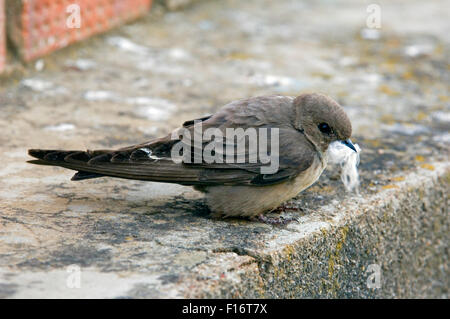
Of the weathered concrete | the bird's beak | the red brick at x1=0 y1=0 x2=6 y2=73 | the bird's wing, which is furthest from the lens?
the red brick at x1=0 y1=0 x2=6 y2=73

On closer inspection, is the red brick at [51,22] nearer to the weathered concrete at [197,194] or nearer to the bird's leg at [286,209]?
the weathered concrete at [197,194]

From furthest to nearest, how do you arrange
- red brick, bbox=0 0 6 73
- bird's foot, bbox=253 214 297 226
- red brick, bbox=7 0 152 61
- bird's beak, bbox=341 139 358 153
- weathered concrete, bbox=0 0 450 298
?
red brick, bbox=7 0 152 61 < red brick, bbox=0 0 6 73 < bird's beak, bbox=341 139 358 153 < bird's foot, bbox=253 214 297 226 < weathered concrete, bbox=0 0 450 298

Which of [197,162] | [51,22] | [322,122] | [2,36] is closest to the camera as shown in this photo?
[197,162]

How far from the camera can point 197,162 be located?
2961 millimetres

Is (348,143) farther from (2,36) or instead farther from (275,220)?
(2,36)

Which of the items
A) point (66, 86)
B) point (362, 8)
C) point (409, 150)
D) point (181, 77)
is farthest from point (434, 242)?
point (362, 8)

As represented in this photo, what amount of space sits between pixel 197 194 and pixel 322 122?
684mm

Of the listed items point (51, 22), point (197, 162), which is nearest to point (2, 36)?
point (51, 22)

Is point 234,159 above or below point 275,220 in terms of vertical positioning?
above

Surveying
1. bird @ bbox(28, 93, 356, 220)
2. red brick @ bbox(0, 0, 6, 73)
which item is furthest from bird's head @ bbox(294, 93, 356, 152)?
red brick @ bbox(0, 0, 6, 73)

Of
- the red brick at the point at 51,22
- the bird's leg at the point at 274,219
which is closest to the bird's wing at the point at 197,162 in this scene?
the bird's leg at the point at 274,219

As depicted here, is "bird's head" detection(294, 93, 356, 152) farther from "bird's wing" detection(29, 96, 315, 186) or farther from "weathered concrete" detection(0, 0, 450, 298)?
"weathered concrete" detection(0, 0, 450, 298)

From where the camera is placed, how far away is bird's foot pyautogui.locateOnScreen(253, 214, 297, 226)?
302 cm

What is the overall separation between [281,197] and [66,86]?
2.12 m
